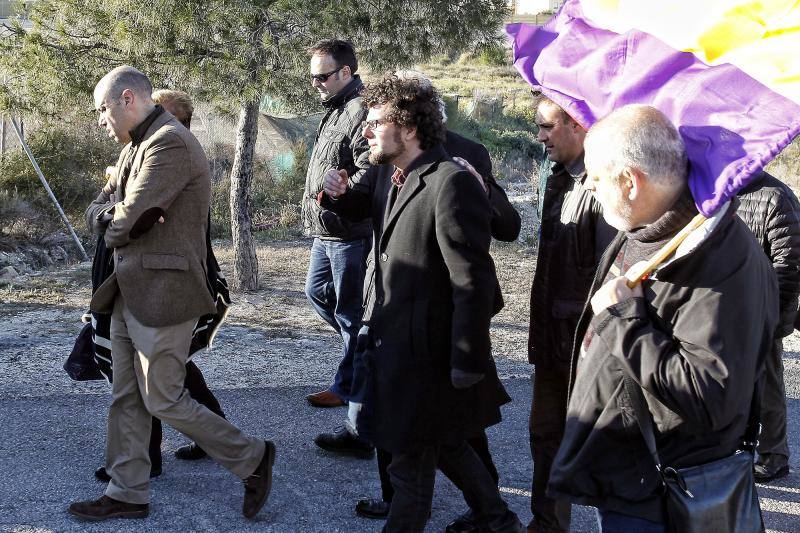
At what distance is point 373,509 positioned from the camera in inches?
162

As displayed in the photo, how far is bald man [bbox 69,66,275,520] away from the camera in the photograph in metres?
3.90

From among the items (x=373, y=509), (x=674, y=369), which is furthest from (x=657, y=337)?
(x=373, y=509)

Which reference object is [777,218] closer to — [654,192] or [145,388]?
[654,192]

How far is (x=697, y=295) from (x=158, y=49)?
6405mm

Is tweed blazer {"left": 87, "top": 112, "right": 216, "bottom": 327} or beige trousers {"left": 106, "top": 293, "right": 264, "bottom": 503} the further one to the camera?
beige trousers {"left": 106, "top": 293, "right": 264, "bottom": 503}

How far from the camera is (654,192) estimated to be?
7.77 ft

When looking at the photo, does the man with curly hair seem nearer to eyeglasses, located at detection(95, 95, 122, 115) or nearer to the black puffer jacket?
eyeglasses, located at detection(95, 95, 122, 115)

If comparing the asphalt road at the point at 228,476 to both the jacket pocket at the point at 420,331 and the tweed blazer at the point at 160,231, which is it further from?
the jacket pocket at the point at 420,331

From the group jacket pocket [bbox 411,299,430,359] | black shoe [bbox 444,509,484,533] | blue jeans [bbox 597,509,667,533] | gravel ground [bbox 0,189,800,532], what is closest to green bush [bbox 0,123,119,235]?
gravel ground [bbox 0,189,800,532]

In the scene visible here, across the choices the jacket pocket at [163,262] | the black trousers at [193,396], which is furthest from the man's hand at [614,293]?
the black trousers at [193,396]

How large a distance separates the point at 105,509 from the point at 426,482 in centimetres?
146

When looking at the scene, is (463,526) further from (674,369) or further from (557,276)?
(674,369)

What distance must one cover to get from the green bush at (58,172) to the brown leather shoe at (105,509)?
8.17m

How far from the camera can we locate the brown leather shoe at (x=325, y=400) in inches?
217
